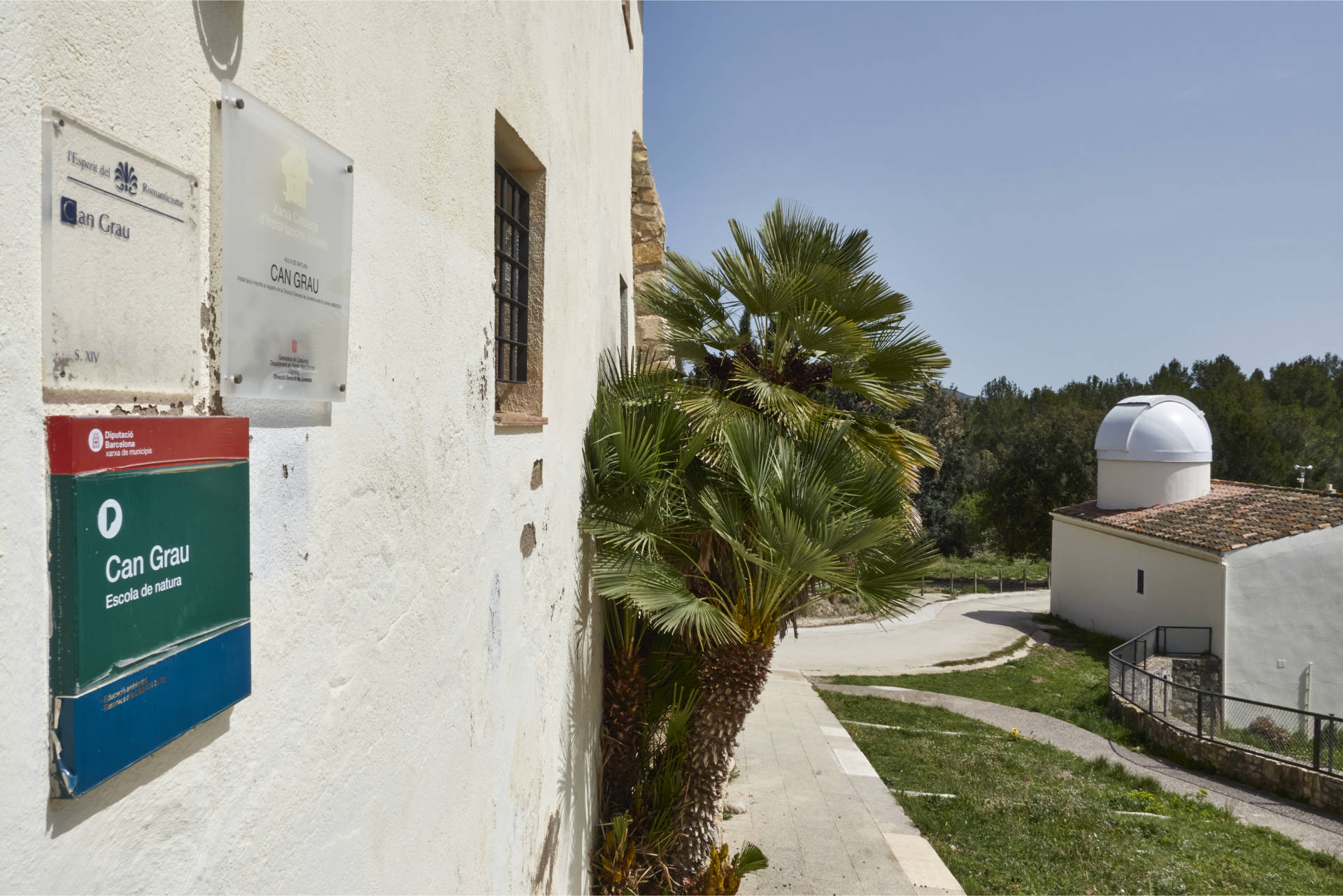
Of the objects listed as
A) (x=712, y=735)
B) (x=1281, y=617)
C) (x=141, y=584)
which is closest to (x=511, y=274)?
(x=141, y=584)

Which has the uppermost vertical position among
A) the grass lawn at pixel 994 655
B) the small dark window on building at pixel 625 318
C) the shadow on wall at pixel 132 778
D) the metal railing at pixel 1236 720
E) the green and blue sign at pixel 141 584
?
the small dark window on building at pixel 625 318

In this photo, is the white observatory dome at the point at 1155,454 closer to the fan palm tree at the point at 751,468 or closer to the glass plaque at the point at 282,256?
the fan palm tree at the point at 751,468

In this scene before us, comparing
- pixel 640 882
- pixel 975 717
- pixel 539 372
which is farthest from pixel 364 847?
pixel 975 717

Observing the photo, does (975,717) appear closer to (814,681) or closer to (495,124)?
(814,681)

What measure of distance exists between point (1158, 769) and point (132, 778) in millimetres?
15195

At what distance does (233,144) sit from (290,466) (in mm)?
659

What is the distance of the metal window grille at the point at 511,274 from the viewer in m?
3.92

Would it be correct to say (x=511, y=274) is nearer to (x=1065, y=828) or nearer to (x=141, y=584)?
(x=141, y=584)

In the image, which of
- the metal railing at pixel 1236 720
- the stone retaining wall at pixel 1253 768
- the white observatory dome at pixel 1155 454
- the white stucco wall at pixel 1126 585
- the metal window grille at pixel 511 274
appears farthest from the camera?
the white observatory dome at pixel 1155 454

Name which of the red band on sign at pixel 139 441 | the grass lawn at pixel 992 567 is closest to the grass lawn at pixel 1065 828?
the red band on sign at pixel 139 441

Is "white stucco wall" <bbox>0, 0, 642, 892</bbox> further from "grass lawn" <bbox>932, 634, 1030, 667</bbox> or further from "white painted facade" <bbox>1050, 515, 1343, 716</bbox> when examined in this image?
"white painted facade" <bbox>1050, 515, 1343, 716</bbox>

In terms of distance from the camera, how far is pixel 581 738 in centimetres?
527

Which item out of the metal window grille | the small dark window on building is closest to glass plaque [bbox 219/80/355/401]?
the metal window grille

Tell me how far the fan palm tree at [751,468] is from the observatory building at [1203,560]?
53.7 ft
